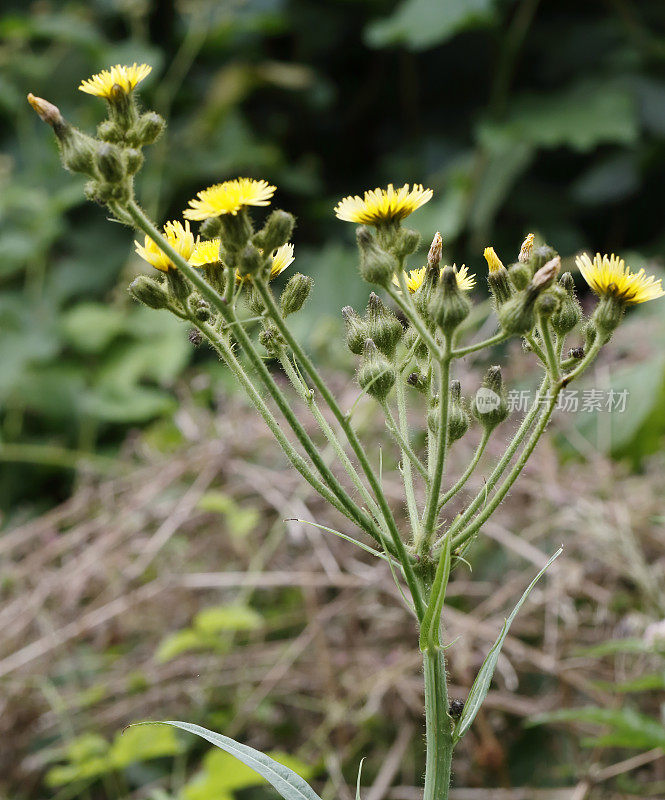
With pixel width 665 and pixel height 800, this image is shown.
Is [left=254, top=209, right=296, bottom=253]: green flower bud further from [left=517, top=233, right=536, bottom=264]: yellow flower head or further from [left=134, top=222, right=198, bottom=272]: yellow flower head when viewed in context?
[left=517, top=233, right=536, bottom=264]: yellow flower head

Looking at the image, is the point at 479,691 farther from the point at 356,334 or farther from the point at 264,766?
the point at 356,334

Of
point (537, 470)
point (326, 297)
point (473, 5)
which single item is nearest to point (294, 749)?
point (537, 470)

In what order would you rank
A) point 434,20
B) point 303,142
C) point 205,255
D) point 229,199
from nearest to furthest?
point 229,199 → point 205,255 → point 434,20 → point 303,142

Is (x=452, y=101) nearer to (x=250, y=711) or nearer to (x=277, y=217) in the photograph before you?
(x=250, y=711)

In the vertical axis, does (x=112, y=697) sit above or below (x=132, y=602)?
below

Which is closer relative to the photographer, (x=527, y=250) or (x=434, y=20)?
(x=527, y=250)

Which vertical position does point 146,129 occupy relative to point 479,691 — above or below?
above

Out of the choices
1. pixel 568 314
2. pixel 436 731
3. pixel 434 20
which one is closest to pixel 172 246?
pixel 568 314

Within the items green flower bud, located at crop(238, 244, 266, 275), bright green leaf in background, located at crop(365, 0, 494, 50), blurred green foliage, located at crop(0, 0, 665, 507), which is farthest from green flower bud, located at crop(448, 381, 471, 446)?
bright green leaf in background, located at crop(365, 0, 494, 50)
